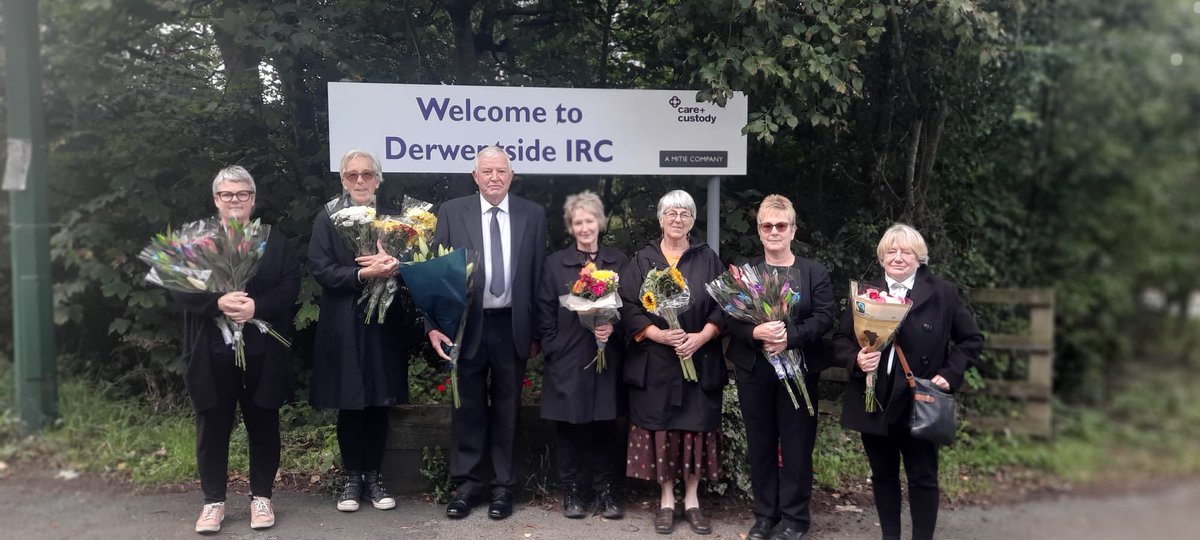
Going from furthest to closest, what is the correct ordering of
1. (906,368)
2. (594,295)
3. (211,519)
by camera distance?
1. (211,519)
2. (594,295)
3. (906,368)

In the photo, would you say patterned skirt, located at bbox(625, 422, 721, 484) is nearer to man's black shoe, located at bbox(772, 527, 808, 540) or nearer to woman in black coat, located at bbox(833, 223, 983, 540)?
man's black shoe, located at bbox(772, 527, 808, 540)

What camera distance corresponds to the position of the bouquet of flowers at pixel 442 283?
13.3 feet

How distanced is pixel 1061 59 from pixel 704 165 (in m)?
2.93

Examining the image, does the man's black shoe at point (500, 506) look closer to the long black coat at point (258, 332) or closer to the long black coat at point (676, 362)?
the long black coat at point (676, 362)

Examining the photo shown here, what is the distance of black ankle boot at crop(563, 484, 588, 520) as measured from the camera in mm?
4500

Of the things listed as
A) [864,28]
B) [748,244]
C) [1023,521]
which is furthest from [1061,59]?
[748,244]

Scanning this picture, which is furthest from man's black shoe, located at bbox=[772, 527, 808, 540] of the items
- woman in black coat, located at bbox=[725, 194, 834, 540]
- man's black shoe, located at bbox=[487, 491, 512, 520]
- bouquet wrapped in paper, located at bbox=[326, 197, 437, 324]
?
bouquet wrapped in paper, located at bbox=[326, 197, 437, 324]

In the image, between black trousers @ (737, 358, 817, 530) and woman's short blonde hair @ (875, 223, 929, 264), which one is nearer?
woman's short blonde hair @ (875, 223, 929, 264)

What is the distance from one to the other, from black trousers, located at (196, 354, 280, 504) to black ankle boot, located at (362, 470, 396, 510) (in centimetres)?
51

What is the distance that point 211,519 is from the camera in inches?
169

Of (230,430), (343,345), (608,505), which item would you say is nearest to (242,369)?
(230,430)

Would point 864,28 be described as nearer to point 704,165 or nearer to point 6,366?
point 704,165

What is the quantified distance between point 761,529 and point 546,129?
9.08 feet

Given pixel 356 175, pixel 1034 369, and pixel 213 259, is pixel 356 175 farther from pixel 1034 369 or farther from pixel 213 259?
pixel 1034 369
